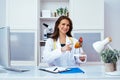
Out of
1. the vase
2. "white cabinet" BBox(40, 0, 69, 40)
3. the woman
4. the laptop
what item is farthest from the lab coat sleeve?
"white cabinet" BBox(40, 0, 69, 40)

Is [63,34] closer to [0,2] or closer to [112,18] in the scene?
[112,18]

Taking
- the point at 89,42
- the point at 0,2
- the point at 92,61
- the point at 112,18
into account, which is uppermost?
the point at 0,2

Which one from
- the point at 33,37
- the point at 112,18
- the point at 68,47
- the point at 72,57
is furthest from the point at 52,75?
the point at 112,18

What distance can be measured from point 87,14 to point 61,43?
3.37 ft

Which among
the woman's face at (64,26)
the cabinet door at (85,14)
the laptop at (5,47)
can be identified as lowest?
the laptop at (5,47)

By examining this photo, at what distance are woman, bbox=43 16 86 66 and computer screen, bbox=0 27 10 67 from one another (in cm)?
67

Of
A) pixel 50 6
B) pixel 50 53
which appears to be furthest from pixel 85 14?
pixel 50 53

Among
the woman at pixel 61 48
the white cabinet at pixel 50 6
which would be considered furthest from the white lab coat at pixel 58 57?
the white cabinet at pixel 50 6

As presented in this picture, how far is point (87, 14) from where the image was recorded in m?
3.57

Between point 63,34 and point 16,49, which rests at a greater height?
point 63,34

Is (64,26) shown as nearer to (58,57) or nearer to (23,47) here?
(58,57)

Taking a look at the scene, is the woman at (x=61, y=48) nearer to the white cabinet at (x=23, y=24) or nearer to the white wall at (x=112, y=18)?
the white cabinet at (x=23, y=24)

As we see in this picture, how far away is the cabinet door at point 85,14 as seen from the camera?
11.7 feet

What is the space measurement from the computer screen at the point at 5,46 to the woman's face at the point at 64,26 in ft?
3.65
